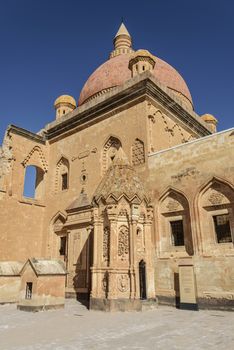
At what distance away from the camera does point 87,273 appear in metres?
12.1

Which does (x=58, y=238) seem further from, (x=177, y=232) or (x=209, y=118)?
(x=209, y=118)

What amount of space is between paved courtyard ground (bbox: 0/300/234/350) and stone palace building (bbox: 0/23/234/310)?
62.8 inches

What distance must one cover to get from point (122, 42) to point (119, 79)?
887cm

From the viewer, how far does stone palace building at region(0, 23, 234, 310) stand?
9602mm

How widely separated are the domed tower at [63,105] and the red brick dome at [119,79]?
34.2 inches

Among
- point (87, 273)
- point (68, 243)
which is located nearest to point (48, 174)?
point (68, 243)

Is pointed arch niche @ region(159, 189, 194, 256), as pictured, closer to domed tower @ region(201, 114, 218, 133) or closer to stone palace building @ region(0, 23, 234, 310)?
stone palace building @ region(0, 23, 234, 310)

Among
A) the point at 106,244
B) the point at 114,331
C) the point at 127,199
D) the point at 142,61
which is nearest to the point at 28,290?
the point at 106,244

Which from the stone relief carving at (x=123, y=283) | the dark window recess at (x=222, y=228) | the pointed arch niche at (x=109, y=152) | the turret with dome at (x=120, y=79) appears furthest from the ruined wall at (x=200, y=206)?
the turret with dome at (x=120, y=79)

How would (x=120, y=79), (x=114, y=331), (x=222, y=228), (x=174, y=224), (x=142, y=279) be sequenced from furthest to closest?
(x=120, y=79) → (x=174, y=224) → (x=222, y=228) → (x=142, y=279) → (x=114, y=331)

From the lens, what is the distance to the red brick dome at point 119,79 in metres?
18.4

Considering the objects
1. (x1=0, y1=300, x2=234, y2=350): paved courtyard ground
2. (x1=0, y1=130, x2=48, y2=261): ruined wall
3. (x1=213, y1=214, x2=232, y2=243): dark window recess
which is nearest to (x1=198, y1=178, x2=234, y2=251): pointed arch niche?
(x1=213, y1=214, x2=232, y2=243): dark window recess

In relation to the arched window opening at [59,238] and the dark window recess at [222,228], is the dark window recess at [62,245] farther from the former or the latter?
the dark window recess at [222,228]

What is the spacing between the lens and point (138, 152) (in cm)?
1295
